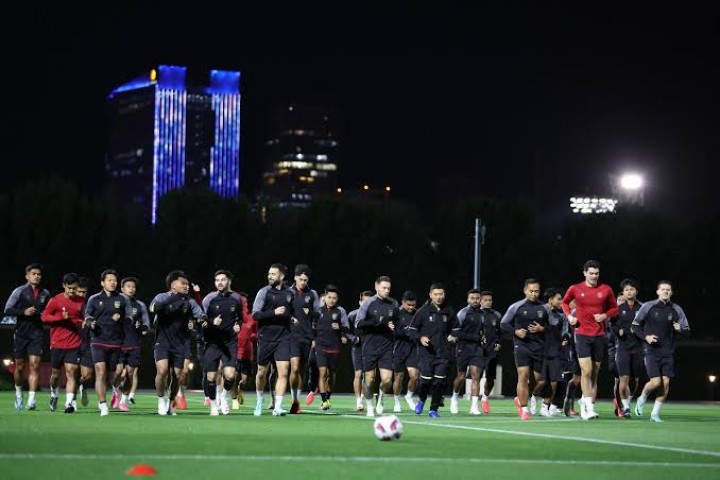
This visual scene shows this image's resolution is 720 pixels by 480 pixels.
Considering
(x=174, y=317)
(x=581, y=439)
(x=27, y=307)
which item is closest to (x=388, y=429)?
(x=581, y=439)

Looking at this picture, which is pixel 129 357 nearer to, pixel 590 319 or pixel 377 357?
pixel 377 357

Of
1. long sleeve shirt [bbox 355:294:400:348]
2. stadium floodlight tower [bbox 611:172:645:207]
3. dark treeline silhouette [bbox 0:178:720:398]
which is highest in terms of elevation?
stadium floodlight tower [bbox 611:172:645:207]

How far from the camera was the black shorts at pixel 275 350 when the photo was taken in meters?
22.6

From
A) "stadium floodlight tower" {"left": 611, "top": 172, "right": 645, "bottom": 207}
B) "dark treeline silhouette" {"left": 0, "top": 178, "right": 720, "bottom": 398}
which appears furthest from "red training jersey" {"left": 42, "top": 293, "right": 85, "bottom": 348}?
"stadium floodlight tower" {"left": 611, "top": 172, "right": 645, "bottom": 207}

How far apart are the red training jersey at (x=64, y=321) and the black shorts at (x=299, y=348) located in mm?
3641

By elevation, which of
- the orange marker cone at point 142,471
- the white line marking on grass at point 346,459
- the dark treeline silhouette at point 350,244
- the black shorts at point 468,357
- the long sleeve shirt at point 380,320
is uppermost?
the dark treeline silhouette at point 350,244

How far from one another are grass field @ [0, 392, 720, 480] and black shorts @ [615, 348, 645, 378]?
3595mm

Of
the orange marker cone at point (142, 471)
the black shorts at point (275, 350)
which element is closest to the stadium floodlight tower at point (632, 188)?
the black shorts at point (275, 350)

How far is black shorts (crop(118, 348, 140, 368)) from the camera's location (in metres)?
25.1

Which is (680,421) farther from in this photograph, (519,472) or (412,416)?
(519,472)

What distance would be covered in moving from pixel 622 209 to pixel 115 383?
57568 millimetres

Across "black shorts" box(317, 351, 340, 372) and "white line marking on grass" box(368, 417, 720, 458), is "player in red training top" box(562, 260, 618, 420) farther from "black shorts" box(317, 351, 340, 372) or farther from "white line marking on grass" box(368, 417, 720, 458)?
"black shorts" box(317, 351, 340, 372)

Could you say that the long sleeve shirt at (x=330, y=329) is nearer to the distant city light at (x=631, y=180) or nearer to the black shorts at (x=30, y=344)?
the black shorts at (x=30, y=344)

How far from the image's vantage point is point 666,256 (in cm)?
7675
